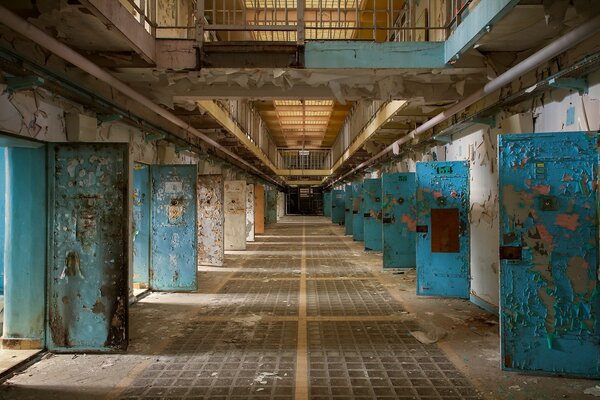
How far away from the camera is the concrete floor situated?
160 inches

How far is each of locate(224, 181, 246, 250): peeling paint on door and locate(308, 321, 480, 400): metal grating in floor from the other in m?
8.87

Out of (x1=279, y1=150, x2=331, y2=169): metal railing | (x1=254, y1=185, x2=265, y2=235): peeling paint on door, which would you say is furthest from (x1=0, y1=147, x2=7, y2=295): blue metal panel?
(x1=279, y1=150, x2=331, y2=169): metal railing

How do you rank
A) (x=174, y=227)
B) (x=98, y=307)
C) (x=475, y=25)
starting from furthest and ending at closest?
(x=174, y=227) → (x=98, y=307) → (x=475, y=25)

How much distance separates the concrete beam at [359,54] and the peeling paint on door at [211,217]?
5.88 metres

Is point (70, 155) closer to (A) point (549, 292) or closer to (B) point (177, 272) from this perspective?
(B) point (177, 272)

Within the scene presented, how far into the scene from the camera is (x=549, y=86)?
4.73 meters

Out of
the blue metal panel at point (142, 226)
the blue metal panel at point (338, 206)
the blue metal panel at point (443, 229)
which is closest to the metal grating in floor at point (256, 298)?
the blue metal panel at point (142, 226)

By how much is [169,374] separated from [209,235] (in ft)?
23.2

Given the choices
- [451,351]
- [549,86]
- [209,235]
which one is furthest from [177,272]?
[549,86]

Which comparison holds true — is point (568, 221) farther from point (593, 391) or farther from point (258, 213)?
point (258, 213)

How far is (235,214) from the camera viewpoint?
14.8 metres

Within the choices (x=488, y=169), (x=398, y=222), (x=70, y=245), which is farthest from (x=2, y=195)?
(x=398, y=222)

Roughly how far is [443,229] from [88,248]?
5.62 meters

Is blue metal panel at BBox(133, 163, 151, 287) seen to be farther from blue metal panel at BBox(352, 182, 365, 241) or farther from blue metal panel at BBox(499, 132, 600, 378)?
blue metal panel at BBox(352, 182, 365, 241)
